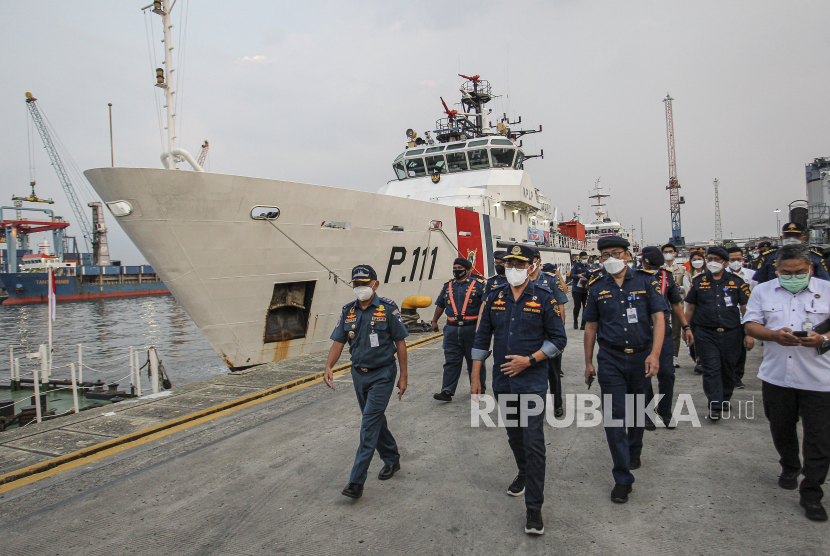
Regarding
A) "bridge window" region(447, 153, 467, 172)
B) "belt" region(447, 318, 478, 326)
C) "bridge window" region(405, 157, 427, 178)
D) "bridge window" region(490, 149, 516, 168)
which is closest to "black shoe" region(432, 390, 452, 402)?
"belt" region(447, 318, 478, 326)

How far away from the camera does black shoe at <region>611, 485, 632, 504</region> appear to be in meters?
3.06

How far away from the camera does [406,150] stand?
17.5 meters

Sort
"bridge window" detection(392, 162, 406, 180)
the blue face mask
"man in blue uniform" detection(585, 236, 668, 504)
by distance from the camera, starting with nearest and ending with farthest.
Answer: the blue face mask → "man in blue uniform" detection(585, 236, 668, 504) → "bridge window" detection(392, 162, 406, 180)

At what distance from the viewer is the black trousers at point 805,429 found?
9.30ft

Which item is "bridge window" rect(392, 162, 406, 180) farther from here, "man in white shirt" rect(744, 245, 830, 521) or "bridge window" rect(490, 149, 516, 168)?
"man in white shirt" rect(744, 245, 830, 521)

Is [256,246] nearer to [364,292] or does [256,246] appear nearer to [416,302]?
[416,302]

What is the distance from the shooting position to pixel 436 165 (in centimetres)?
1722

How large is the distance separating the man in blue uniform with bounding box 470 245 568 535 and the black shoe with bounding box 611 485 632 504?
532 millimetres

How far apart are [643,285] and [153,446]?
179 inches

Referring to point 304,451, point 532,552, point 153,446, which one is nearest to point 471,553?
point 532,552

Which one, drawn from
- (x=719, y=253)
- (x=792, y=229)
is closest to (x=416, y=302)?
(x=719, y=253)

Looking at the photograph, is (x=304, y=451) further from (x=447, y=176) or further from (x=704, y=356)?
(x=447, y=176)

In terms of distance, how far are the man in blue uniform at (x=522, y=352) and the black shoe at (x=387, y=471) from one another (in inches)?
35.3

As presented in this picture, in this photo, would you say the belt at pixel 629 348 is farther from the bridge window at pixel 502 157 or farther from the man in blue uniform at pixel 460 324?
the bridge window at pixel 502 157
